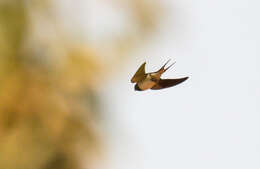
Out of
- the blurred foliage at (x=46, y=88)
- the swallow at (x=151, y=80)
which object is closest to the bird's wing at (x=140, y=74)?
the swallow at (x=151, y=80)

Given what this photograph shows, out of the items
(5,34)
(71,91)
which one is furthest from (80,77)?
(5,34)

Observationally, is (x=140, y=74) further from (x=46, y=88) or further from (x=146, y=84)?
(x=46, y=88)

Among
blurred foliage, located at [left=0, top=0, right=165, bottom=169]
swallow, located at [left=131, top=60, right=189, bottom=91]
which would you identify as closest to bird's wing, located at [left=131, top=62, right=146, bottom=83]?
swallow, located at [left=131, top=60, right=189, bottom=91]

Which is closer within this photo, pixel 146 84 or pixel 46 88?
pixel 146 84

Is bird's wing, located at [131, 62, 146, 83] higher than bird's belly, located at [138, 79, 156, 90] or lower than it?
higher

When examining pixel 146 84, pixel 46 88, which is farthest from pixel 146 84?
pixel 46 88

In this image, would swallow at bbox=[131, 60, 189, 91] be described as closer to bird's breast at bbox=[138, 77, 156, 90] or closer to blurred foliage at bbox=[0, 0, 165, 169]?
bird's breast at bbox=[138, 77, 156, 90]

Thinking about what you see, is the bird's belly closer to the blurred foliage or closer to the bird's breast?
the bird's breast

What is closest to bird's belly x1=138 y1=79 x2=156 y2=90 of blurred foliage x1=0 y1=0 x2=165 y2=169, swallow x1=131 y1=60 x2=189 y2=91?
swallow x1=131 y1=60 x2=189 y2=91

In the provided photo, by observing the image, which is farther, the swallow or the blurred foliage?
the blurred foliage
